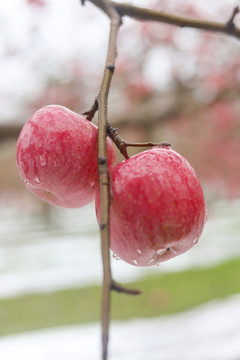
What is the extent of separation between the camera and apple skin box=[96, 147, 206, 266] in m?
0.60

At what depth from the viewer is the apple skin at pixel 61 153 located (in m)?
0.68

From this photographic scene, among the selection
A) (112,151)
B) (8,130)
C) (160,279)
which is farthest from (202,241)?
(112,151)

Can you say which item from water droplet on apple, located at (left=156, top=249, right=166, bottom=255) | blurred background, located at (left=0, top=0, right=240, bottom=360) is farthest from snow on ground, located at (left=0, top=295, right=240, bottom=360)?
water droplet on apple, located at (left=156, top=249, right=166, bottom=255)

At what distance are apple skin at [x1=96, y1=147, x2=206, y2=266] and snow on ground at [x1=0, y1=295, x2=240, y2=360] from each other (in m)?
2.78

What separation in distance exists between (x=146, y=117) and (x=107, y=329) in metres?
3.17

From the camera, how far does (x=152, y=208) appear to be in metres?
0.60

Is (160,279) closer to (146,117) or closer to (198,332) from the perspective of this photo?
(198,332)

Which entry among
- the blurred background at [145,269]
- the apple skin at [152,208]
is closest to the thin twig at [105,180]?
the apple skin at [152,208]

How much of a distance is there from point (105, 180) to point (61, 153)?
210 mm

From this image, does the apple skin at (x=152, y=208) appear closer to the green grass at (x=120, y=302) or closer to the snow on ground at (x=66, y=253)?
the green grass at (x=120, y=302)

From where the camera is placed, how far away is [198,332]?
384 centimetres

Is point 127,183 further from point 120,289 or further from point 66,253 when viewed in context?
point 66,253

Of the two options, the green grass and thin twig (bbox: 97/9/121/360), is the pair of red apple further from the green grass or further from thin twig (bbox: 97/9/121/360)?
the green grass

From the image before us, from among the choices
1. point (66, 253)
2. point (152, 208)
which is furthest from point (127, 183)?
point (66, 253)
